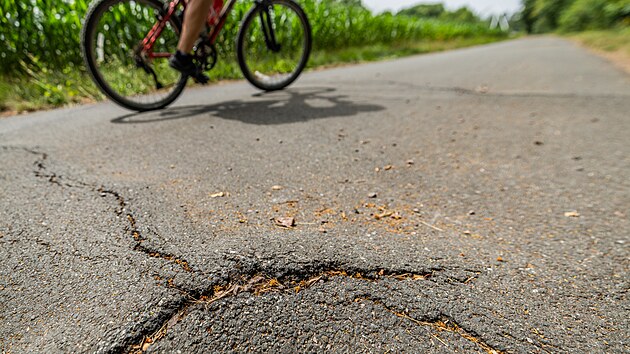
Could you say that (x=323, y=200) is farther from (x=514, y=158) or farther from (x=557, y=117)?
(x=557, y=117)

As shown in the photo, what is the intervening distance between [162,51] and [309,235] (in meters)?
Result: 2.88

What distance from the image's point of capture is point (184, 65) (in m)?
2.93

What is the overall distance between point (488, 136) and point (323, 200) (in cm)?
181

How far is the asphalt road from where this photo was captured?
1.00 metres

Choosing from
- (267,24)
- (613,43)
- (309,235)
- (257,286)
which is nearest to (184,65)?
(267,24)

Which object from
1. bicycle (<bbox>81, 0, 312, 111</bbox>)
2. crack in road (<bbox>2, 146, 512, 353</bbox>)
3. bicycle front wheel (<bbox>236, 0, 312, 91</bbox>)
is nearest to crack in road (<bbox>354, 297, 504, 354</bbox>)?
crack in road (<bbox>2, 146, 512, 353</bbox>)

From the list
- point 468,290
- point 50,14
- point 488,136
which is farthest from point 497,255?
point 50,14

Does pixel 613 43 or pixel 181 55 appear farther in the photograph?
pixel 613 43

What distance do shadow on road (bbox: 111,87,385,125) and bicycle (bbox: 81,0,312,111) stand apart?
0.60 feet

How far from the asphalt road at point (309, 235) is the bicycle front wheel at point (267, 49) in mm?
1021

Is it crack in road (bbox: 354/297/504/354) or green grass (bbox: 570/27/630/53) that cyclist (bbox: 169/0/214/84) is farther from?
green grass (bbox: 570/27/630/53)

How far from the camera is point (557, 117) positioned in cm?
332

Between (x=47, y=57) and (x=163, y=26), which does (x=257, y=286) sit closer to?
(x=163, y=26)

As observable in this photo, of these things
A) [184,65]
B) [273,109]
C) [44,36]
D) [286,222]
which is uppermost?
[44,36]
